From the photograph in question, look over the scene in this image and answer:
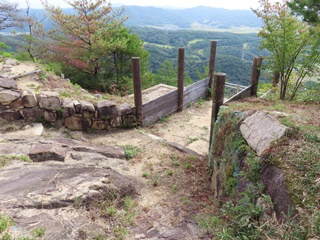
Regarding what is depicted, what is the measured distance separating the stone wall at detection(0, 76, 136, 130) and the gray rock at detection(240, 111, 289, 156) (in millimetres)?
3396

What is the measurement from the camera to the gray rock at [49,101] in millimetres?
4918

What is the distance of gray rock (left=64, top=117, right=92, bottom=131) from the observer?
5137 mm

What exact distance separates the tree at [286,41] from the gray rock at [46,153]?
4877 mm

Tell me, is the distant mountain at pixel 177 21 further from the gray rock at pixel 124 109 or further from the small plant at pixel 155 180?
the small plant at pixel 155 180

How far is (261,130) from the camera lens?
2592 millimetres

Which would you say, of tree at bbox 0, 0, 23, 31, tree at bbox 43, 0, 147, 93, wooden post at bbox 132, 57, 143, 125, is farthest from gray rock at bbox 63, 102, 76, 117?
tree at bbox 0, 0, 23, 31

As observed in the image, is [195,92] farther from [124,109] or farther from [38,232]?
[38,232]

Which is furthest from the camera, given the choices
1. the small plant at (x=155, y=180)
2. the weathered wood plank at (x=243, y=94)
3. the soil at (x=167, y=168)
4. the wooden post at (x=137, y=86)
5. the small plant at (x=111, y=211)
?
the wooden post at (x=137, y=86)

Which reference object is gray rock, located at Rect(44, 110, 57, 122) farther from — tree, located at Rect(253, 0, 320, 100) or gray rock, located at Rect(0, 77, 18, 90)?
tree, located at Rect(253, 0, 320, 100)

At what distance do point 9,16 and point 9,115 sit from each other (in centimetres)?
961

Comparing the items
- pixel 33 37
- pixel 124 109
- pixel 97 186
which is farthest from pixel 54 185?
pixel 33 37

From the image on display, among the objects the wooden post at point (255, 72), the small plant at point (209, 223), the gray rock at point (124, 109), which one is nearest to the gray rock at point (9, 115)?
the gray rock at point (124, 109)

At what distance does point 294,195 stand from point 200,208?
1382 mm

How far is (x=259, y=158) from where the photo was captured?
2291 mm
